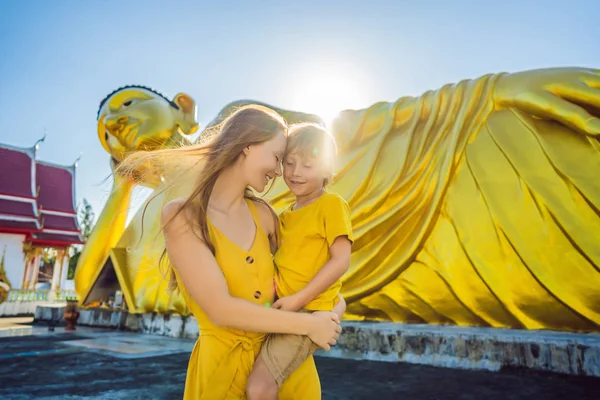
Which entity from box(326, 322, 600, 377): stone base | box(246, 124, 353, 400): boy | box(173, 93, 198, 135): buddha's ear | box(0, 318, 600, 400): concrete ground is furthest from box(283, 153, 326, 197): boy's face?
box(173, 93, 198, 135): buddha's ear

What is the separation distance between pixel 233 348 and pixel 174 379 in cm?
149

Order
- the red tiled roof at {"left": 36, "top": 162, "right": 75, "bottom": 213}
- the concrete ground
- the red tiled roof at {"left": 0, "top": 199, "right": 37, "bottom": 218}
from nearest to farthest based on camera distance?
the concrete ground < the red tiled roof at {"left": 0, "top": 199, "right": 37, "bottom": 218} < the red tiled roof at {"left": 36, "top": 162, "right": 75, "bottom": 213}

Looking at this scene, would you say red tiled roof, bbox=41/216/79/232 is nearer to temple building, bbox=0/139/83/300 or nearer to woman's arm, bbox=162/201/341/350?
temple building, bbox=0/139/83/300

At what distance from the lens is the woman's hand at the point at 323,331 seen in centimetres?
78

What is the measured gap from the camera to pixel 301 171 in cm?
95

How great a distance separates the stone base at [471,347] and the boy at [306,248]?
5.74 feet

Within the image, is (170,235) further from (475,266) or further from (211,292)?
(475,266)

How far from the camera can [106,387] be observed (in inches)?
73.5

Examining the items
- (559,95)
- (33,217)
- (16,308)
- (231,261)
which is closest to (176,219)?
(231,261)

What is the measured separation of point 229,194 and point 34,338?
370cm

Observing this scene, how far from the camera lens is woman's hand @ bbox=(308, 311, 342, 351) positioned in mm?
778

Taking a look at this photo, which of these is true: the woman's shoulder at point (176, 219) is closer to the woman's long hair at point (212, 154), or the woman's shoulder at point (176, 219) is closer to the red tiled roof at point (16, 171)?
the woman's long hair at point (212, 154)

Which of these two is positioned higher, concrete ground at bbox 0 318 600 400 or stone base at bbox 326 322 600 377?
stone base at bbox 326 322 600 377

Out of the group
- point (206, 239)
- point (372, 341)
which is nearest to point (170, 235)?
point (206, 239)
